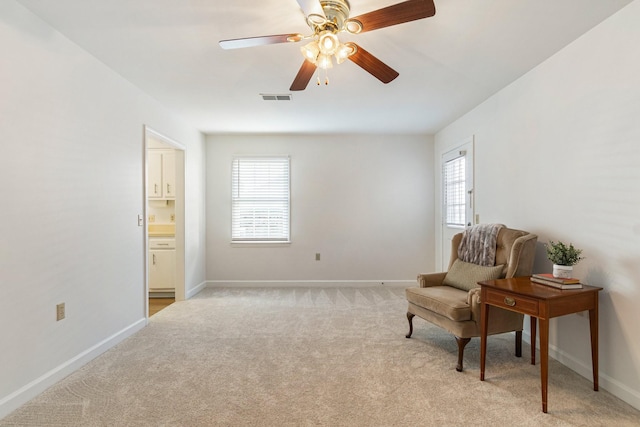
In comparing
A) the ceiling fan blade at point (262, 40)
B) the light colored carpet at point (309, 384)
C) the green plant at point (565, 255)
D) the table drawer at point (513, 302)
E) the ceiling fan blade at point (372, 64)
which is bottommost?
the light colored carpet at point (309, 384)

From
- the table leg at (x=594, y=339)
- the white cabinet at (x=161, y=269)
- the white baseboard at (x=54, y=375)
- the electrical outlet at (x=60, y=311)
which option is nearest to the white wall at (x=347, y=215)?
the white cabinet at (x=161, y=269)

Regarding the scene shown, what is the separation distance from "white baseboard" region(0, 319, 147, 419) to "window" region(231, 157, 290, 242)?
2416 millimetres

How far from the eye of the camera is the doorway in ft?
13.3

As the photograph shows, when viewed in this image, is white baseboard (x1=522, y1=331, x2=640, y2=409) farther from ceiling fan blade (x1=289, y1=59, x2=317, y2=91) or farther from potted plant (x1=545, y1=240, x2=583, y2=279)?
ceiling fan blade (x1=289, y1=59, x2=317, y2=91)

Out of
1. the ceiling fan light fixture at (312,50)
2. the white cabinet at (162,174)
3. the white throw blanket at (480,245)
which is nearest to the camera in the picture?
the ceiling fan light fixture at (312,50)

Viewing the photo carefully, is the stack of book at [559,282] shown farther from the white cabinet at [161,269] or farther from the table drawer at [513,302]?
the white cabinet at [161,269]

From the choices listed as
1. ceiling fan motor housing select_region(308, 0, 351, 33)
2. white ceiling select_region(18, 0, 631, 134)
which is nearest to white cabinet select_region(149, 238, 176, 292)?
white ceiling select_region(18, 0, 631, 134)

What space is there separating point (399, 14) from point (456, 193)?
3.29 metres

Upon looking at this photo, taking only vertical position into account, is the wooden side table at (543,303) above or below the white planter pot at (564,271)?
below

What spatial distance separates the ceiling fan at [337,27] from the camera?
5.22 feet

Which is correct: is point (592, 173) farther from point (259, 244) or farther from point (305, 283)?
point (259, 244)

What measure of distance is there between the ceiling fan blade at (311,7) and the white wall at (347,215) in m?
3.63

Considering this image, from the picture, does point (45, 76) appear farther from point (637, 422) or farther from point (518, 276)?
point (637, 422)

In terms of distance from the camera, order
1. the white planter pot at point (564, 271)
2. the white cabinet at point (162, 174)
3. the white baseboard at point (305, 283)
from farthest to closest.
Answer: the white baseboard at point (305, 283) < the white cabinet at point (162, 174) < the white planter pot at point (564, 271)
